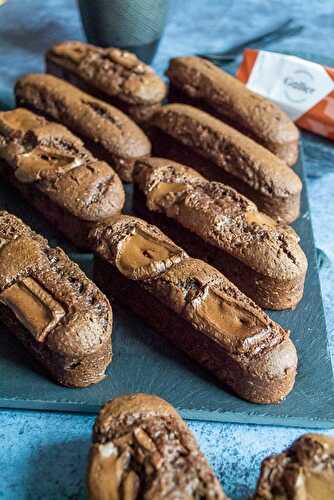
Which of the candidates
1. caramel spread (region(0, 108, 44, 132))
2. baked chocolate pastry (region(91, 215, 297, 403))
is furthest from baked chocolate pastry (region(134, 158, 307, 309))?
caramel spread (region(0, 108, 44, 132))

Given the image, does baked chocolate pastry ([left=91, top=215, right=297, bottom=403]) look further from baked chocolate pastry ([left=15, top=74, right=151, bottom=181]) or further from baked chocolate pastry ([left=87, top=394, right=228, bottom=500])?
baked chocolate pastry ([left=15, top=74, right=151, bottom=181])

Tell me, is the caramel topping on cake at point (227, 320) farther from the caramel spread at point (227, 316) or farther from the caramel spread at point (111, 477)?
the caramel spread at point (111, 477)

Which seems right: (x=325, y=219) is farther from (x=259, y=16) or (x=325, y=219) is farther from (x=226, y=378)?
(x=259, y=16)

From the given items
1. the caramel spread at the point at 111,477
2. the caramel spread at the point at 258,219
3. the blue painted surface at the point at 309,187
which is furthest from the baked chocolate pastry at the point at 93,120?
the caramel spread at the point at 111,477

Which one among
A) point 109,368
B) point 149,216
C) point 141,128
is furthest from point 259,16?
point 109,368

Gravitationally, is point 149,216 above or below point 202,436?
above

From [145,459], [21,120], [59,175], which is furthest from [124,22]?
[145,459]
